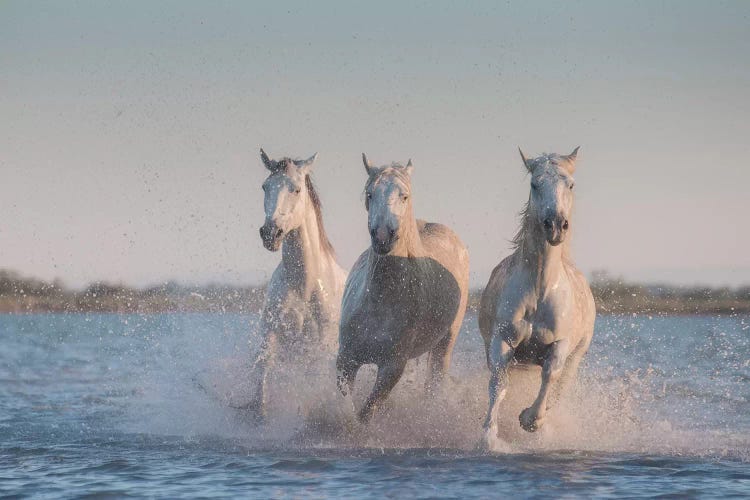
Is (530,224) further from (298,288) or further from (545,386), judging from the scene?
(298,288)

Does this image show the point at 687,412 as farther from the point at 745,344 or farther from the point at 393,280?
the point at 745,344

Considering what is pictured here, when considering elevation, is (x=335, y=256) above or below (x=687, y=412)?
above

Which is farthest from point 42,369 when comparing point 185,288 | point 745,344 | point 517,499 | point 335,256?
point 745,344

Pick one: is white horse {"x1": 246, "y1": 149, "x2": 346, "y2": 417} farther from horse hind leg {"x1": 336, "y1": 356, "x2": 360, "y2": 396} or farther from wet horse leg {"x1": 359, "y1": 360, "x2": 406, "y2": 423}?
wet horse leg {"x1": 359, "y1": 360, "x2": 406, "y2": 423}

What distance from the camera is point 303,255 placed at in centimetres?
967

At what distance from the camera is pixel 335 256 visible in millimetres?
10461

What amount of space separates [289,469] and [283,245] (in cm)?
238

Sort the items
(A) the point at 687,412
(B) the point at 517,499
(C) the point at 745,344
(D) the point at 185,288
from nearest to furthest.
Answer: (B) the point at 517,499
(D) the point at 185,288
(A) the point at 687,412
(C) the point at 745,344

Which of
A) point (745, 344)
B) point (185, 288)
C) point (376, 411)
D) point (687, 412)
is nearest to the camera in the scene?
point (376, 411)

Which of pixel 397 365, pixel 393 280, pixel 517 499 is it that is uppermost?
pixel 393 280

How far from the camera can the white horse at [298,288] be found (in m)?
9.44

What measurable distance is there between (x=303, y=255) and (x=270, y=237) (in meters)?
0.89

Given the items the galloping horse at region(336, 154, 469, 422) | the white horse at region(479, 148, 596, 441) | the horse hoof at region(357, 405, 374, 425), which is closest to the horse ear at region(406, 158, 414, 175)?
the galloping horse at region(336, 154, 469, 422)

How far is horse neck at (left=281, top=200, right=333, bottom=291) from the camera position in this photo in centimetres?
962
